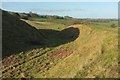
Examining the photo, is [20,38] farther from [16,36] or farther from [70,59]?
[70,59]

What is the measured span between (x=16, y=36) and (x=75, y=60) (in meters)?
13.3

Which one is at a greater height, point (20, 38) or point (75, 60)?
point (20, 38)

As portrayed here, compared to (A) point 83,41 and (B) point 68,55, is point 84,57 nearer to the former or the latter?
(B) point 68,55

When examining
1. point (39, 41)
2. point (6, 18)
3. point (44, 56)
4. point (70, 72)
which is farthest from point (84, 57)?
point (6, 18)

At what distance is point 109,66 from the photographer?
23.9 metres

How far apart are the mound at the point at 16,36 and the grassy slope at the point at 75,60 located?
2.58 meters

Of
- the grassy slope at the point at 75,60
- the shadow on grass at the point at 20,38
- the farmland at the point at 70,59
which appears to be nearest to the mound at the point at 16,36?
the shadow on grass at the point at 20,38

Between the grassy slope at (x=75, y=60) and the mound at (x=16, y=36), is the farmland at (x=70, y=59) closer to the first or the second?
the grassy slope at (x=75, y=60)

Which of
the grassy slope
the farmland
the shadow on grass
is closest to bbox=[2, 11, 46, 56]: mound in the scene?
the shadow on grass

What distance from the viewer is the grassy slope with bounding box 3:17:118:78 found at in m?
23.9

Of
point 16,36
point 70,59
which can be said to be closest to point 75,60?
point 70,59

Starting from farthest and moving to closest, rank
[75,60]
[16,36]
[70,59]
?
[16,36]
[70,59]
[75,60]

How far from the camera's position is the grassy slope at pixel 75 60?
23.9 meters

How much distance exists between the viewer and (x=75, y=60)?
27391mm
